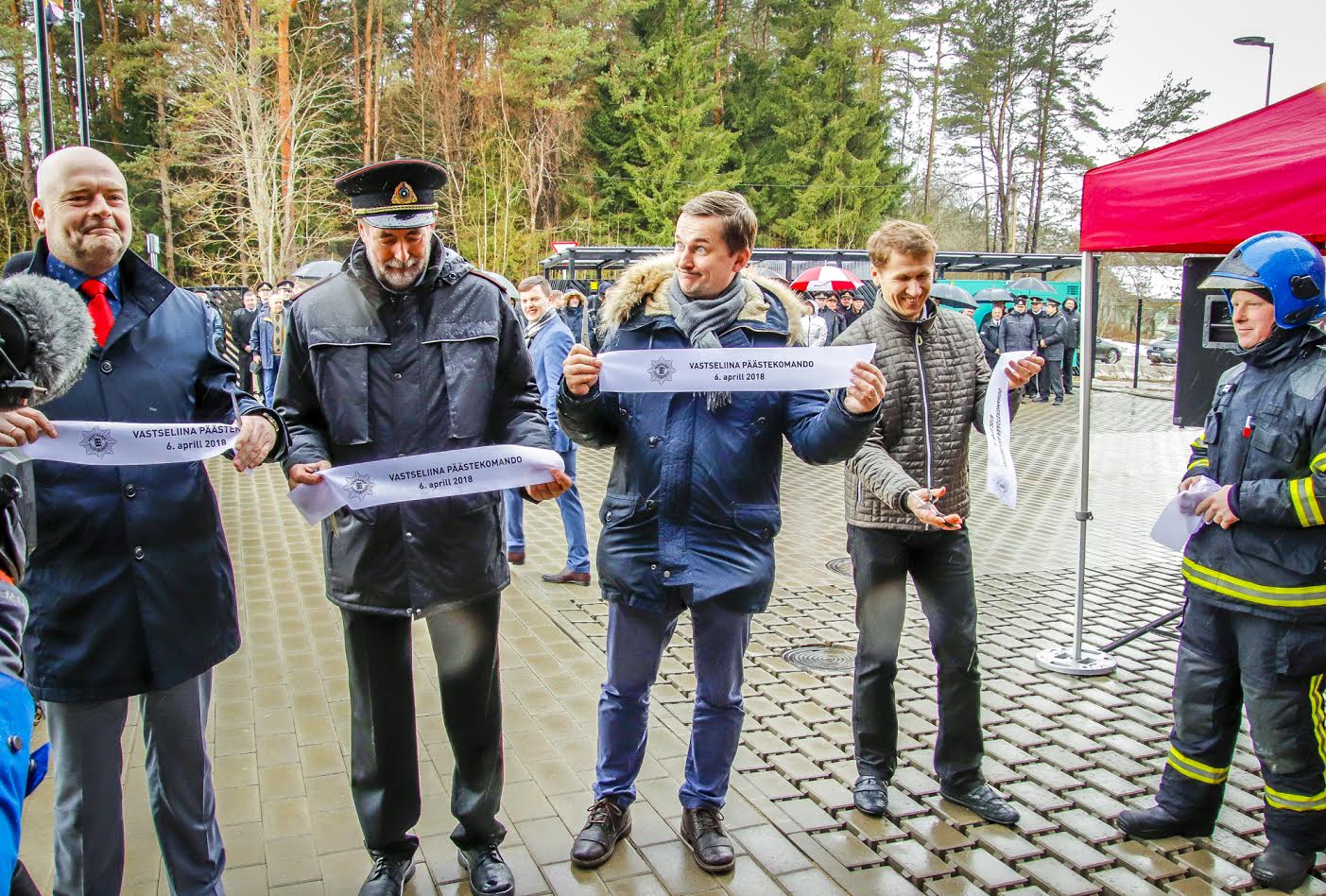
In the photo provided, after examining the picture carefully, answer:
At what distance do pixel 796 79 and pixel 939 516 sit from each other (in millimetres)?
40855

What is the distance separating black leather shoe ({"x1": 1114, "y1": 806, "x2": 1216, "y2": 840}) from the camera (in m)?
3.76

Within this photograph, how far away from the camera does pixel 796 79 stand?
135 feet

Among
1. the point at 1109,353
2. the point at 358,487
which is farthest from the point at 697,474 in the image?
the point at 1109,353

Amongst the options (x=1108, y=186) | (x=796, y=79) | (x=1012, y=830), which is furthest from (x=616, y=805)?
(x=796, y=79)

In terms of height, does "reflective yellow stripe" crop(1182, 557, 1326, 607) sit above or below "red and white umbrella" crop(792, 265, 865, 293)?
below

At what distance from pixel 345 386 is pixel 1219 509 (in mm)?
3017

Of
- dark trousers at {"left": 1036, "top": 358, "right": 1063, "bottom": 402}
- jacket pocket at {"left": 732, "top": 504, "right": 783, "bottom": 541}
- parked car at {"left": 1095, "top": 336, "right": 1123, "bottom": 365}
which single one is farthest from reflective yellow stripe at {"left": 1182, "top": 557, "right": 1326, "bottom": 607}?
parked car at {"left": 1095, "top": 336, "right": 1123, "bottom": 365}

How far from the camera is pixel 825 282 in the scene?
22.2 metres

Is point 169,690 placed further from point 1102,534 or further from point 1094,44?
point 1094,44

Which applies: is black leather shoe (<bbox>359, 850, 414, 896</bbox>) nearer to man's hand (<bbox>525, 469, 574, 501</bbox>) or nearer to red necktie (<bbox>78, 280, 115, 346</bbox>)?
man's hand (<bbox>525, 469, 574, 501</bbox>)

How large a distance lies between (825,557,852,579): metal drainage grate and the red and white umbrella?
14.7 metres

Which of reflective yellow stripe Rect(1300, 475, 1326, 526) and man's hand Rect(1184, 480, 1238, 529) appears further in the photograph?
man's hand Rect(1184, 480, 1238, 529)

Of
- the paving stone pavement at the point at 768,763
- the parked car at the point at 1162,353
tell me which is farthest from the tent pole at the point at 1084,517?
the parked car at the point at 1162,353

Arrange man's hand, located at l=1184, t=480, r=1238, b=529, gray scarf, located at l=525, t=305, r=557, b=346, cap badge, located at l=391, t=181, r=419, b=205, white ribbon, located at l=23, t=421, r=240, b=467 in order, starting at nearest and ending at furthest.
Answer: white ribbon, located at l=23, t=421, r=240, b=467 < cap badge, located at l=391, t=181, r=419, b=205 < man's hand, located at l=1184, t=480, r=1238, b=529 < gray scarf, located at l=525, t=305, r=557, b=346
